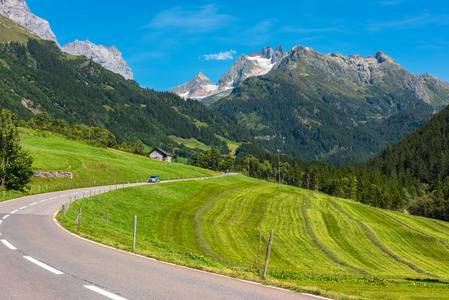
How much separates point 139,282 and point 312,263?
104ft

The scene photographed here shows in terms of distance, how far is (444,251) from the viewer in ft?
196

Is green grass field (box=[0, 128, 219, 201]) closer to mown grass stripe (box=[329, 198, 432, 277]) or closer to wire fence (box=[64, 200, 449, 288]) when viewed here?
wire fence (box=[64, 200, 449, 288])

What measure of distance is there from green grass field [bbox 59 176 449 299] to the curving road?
8.01 meters

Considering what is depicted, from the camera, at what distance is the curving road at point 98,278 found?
9.34m

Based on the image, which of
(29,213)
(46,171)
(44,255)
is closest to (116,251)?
(44,255)

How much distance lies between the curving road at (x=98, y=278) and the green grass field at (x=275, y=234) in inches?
315

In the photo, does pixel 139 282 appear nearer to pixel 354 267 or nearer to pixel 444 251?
pixel 354 267

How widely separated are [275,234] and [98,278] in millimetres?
41979

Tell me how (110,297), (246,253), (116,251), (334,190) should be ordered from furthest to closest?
(334,190), (246,253), (116,251), (110,297)

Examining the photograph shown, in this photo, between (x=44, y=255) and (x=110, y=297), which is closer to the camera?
(x=110, y=297)

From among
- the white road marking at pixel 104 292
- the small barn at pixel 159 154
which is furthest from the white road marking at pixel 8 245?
the small barn at pixel 159 154

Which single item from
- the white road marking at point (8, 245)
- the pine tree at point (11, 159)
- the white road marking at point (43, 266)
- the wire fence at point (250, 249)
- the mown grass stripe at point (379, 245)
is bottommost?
the mown grass stripe at point (379, 245)

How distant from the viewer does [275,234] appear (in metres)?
49.9

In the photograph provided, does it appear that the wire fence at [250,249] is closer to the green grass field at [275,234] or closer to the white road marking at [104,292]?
the green grass field at [275,234]
